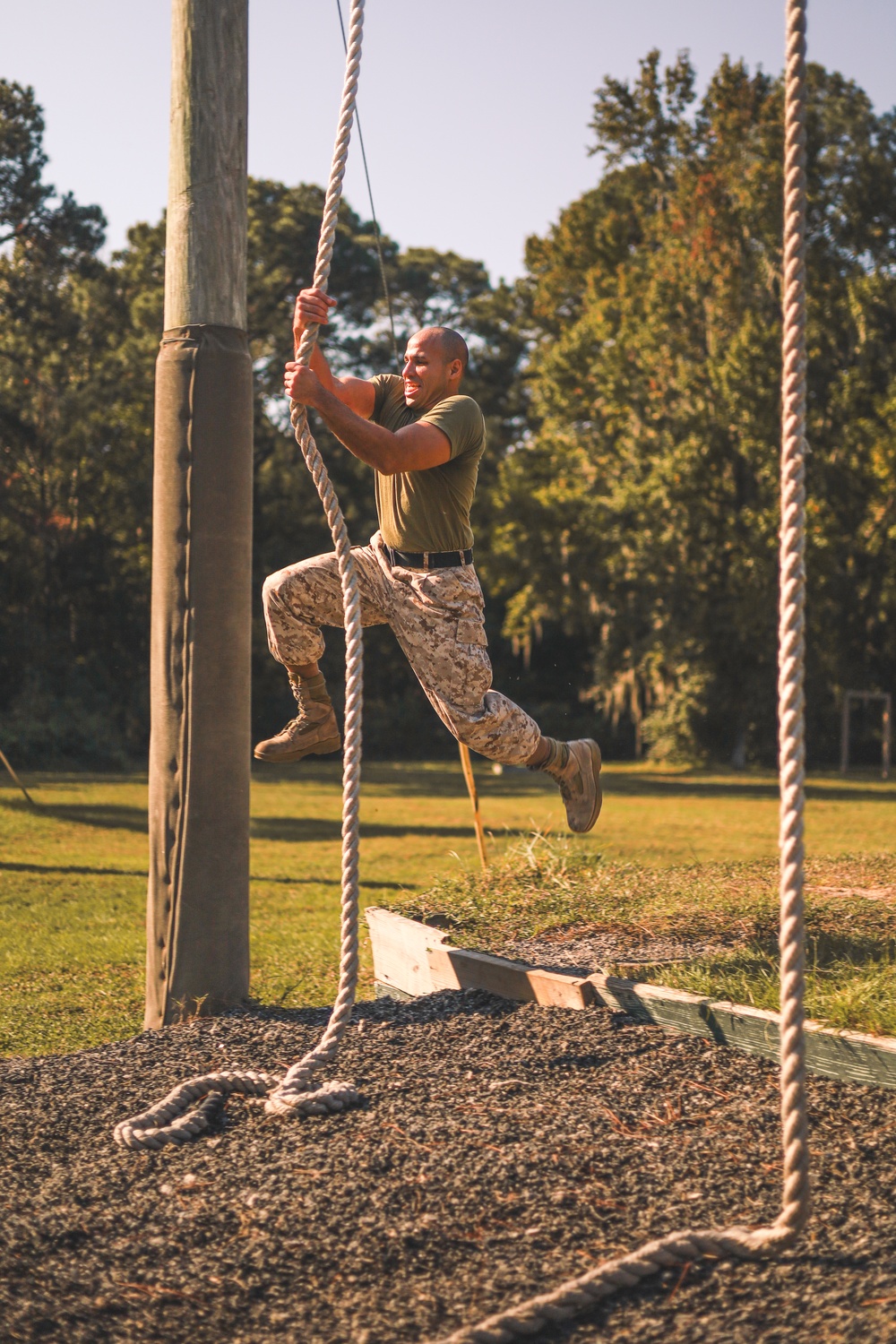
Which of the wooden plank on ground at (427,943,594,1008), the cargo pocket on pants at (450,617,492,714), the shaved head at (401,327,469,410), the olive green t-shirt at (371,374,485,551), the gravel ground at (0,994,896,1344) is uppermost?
the shaved head at (401,327,469,410)

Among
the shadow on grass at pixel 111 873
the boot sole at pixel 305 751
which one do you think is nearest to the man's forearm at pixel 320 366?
the boot sole at pixel 305 751

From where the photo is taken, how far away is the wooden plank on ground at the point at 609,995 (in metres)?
3.42

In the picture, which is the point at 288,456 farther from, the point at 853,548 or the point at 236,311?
the point at 236,311

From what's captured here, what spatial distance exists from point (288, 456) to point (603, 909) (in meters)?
31.1

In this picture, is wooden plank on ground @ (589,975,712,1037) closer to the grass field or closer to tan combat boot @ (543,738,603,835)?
the grass field

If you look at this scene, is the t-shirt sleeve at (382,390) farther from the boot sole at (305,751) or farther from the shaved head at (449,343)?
the boot sole at (305,751)

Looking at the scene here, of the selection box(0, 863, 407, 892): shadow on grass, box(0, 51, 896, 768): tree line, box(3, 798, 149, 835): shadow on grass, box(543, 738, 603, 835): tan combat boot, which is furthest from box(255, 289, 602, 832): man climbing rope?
box(0, 51, 896, 768): tree line

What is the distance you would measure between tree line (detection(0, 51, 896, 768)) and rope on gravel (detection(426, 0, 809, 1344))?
2371cm

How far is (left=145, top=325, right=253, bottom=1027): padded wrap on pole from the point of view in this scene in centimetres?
474

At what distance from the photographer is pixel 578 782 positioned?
5.27 meters

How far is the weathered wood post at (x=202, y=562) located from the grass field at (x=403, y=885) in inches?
28.5

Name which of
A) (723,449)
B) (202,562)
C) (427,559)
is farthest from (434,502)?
(723,449)

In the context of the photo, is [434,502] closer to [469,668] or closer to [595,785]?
[469,668]

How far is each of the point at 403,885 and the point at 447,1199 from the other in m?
6.15
